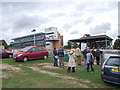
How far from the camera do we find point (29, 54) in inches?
505

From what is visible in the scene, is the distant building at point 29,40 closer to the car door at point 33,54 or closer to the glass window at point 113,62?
the car door at point 33,54

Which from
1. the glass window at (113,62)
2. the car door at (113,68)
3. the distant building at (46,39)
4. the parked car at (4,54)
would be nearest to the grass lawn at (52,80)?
the car door at (113,68)

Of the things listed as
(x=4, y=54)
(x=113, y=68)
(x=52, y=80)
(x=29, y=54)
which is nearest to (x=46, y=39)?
(x=4, y=54)

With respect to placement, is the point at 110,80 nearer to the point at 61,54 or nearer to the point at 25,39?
the point at 61,54

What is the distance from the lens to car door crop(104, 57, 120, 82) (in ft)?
16.1

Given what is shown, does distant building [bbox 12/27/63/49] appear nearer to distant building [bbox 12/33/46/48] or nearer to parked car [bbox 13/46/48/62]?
distant building [bbox 12/33/46/48]

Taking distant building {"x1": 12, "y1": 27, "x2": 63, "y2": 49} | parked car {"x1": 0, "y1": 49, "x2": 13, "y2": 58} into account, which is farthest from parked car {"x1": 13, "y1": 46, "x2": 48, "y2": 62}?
distant building {"x1": 12, "y1": 27, "x2": 63, "y2": 49}

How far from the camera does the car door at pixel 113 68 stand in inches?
193

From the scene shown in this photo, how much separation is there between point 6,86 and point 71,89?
2.70 meters

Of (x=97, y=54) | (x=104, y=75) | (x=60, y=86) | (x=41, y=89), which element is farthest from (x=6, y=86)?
(x=97, y=54)

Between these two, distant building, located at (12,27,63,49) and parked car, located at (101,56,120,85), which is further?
distant building, located at (12,27,63,49)

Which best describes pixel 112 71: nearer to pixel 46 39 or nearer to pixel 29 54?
pixel 29 54

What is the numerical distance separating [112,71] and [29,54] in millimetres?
9500

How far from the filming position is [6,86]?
5023 millimetres
